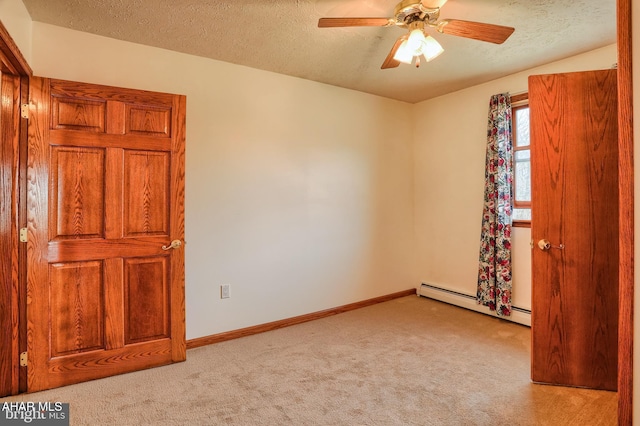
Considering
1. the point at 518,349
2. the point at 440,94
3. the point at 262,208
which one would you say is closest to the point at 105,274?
the point at 262,208

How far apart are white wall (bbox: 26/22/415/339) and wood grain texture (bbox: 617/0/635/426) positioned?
2724mm

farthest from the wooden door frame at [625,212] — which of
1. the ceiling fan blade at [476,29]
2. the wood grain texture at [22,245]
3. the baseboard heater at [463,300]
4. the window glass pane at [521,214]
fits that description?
the wood grain texture at [22,245]

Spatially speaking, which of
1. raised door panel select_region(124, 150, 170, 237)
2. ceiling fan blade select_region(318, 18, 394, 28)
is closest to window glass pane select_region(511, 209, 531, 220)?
ceiling fan blade select_region(318, 18, 394, 28)

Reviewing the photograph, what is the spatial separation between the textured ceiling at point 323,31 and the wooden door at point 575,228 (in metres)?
0.55

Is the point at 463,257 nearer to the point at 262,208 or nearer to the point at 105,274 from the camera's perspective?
the point at 262,208

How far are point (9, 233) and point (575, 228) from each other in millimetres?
3648

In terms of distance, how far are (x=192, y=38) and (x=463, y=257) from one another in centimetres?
358

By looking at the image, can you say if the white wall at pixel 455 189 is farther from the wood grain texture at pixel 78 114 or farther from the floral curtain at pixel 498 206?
the wood grain texture at pixel 78 114

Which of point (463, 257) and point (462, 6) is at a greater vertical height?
point (462, 6)

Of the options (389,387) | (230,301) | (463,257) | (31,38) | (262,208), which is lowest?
(389,387)

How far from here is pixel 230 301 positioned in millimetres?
3146

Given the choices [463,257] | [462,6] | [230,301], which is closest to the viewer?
[462,6]

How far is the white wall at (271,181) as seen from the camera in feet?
9.29

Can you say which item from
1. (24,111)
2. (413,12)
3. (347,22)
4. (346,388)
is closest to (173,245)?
(24,111)
